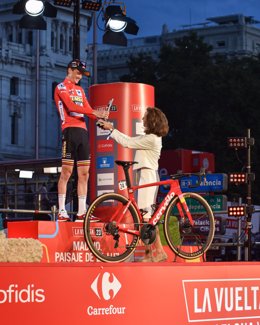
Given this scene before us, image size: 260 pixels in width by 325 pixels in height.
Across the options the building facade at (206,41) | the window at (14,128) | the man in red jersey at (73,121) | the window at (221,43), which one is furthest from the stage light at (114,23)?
the window at (221,43)

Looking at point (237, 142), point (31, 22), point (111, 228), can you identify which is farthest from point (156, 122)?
point (31, 22)

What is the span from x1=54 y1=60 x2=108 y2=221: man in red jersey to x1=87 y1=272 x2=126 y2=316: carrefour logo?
329 cm

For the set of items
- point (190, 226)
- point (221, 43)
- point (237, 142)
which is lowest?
point (190, 226)

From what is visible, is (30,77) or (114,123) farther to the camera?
(30,77)

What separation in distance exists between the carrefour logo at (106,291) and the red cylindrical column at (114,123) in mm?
7817

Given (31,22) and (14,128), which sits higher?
(14,128)

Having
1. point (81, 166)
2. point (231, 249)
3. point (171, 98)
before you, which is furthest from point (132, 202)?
point (171, 98)

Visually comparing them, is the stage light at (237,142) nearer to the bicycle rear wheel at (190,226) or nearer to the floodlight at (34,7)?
the floodlight at (34,7)

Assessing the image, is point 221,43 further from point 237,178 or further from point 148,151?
point 148,151

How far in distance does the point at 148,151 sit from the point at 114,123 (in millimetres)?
5078

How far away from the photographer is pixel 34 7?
62.9 ft

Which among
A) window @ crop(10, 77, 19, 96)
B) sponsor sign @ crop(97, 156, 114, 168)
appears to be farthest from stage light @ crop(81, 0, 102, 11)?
window @ crop(10, 77, 19, 96)

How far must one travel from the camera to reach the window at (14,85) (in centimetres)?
8256

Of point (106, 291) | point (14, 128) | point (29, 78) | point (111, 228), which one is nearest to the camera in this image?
point (106, 291)
